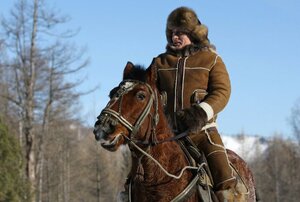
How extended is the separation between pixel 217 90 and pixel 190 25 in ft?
3.02

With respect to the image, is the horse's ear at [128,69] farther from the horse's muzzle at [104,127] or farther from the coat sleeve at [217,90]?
the coat sleeve at [217,90]

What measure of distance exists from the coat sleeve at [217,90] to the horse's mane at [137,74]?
73 cm

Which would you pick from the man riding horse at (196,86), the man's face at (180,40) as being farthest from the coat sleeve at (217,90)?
the man's face at (180,40)

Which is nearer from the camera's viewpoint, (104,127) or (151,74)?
(104,127)

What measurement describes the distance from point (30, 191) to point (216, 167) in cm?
1574

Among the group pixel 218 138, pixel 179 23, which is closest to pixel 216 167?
pixel 218 138

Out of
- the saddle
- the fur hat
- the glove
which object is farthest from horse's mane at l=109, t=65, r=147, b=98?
the fur hat

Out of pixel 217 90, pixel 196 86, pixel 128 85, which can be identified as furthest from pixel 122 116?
pixel 217 90

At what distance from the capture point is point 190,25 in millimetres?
7277

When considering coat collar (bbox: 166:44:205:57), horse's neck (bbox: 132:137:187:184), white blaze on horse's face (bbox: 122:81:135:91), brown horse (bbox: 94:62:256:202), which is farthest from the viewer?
coat collar (bbox: 166:44:205:57)

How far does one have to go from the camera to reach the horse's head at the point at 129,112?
580cm

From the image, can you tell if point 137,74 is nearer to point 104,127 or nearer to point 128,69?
point 128,69

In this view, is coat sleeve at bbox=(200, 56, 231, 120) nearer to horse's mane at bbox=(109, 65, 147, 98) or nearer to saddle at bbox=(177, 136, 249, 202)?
saddle at bbox=(177, 136, 249, 202)

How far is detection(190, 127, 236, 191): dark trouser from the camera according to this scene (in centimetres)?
674
